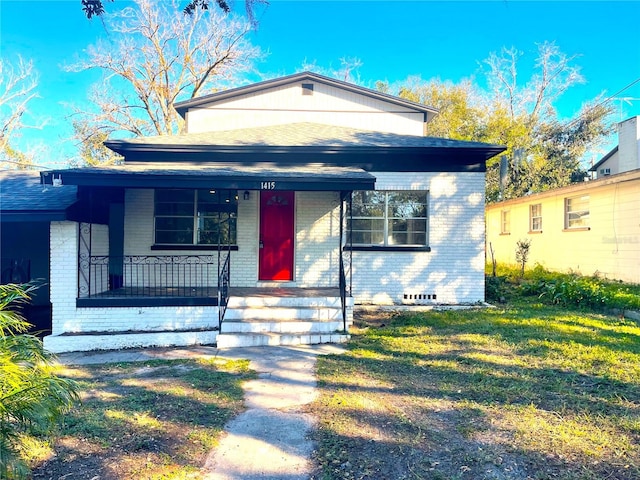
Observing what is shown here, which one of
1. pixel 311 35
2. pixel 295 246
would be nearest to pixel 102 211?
pixel 295 246

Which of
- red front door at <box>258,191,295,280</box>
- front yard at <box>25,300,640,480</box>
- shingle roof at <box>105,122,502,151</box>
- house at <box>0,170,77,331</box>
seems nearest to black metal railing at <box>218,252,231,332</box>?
front yard at <box>25,300,640,480</box>

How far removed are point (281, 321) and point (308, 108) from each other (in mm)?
7323

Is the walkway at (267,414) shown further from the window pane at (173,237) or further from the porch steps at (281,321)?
the window pane at (173,237)

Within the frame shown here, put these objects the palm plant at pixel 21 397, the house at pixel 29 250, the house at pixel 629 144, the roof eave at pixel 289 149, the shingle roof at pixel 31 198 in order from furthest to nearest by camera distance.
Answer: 1. the house at pixel 629 144
2. the roof eave at pixel 289 149
3. the house at pixel 29 250
4. the shingle roof at pixel 31 198
5. the palm plant at pixel 21 397

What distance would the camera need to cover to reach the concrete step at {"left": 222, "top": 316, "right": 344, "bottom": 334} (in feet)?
23.2

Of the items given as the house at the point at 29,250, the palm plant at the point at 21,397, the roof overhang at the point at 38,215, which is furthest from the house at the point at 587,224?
the house at the point at 29,250

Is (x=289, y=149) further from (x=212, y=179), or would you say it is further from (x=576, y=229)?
(x=576, y=229)

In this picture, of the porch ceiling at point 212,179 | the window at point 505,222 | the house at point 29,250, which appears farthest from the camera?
the window at point 505,222

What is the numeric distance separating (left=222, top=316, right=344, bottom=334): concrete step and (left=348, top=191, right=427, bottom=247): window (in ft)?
10.4

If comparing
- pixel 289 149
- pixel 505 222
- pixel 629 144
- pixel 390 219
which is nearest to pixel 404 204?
pixel 390 219

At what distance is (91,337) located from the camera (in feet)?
22.8

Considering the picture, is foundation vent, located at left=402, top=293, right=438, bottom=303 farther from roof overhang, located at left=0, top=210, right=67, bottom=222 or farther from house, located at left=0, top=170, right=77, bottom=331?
house, located at left=0, top=170, right=77, bottom=331

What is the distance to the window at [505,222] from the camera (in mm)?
18284

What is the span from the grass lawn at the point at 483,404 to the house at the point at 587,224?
5398 millimetres
